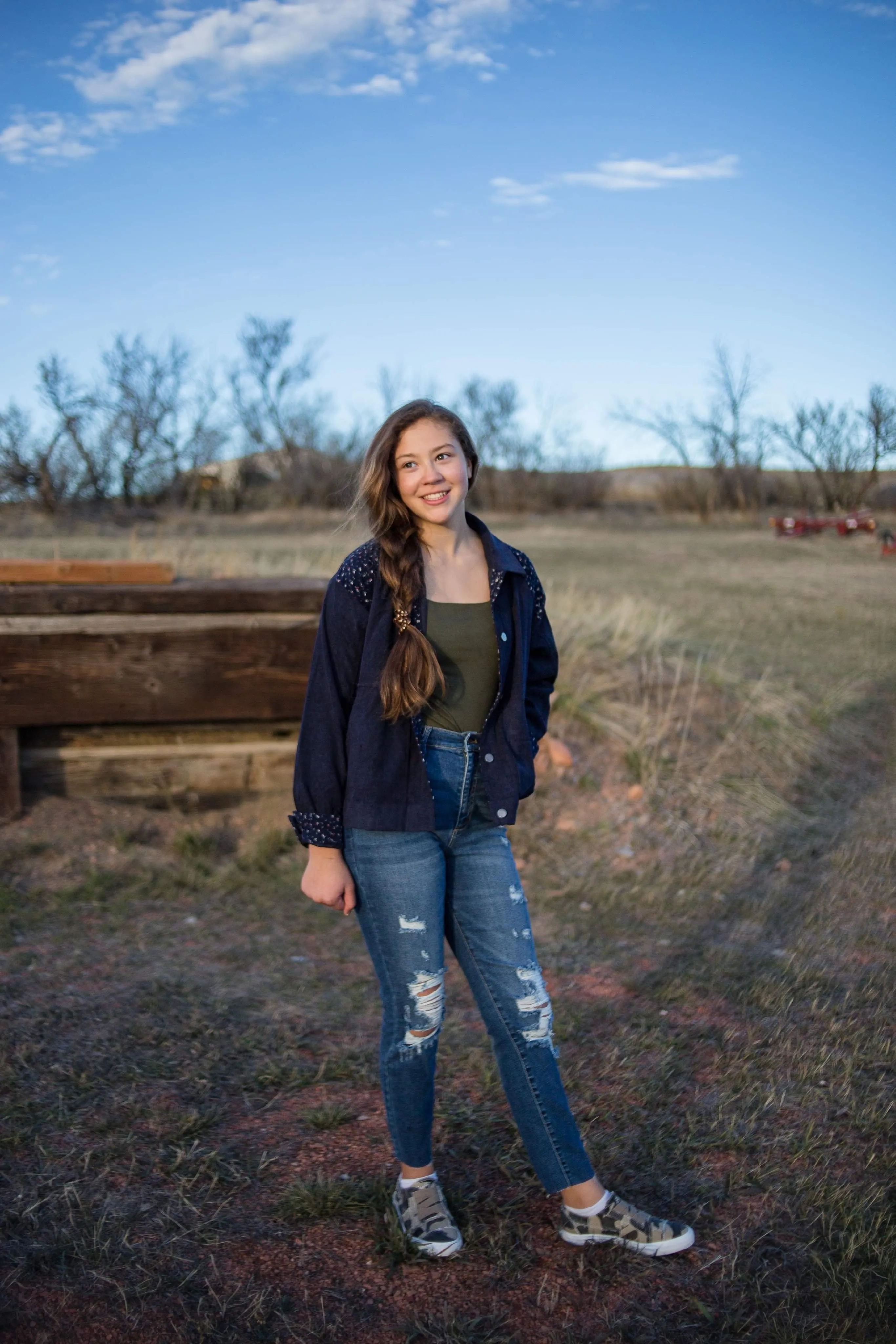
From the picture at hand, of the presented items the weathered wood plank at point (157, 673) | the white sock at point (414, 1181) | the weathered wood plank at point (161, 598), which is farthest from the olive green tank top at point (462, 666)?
the weathered wood plank at point (161, 598)

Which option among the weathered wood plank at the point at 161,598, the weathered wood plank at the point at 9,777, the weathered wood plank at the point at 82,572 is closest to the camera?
the weathered wood plank at the point at 9,777

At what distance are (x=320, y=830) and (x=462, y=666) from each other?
0.49m

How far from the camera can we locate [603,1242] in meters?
2.29

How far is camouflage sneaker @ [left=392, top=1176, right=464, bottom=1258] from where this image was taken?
2287 mm

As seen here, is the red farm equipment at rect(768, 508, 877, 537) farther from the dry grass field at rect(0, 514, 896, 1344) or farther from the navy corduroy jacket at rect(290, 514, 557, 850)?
the navy corduroy jacket at rect(290, 514, 557, 850)

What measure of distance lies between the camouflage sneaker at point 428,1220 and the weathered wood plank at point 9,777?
3.11 meters

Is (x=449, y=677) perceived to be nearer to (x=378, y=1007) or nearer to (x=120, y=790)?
(x=378, y=1007)

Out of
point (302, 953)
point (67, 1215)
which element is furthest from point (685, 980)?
point (67, 1215)

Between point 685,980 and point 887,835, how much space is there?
199 centimetres

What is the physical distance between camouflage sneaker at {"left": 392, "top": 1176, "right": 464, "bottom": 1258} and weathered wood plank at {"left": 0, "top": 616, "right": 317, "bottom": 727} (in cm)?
278

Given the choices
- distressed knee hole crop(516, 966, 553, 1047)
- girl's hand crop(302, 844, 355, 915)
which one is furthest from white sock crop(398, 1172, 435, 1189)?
girl's hand crop(302, 844, 355, 915)

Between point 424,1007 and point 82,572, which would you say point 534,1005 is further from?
point 82,572

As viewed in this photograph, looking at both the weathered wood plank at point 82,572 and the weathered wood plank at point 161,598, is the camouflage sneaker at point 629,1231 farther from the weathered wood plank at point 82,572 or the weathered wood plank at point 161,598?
the weathered wood plank at point 82,572

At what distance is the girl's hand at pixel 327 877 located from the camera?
226cm
